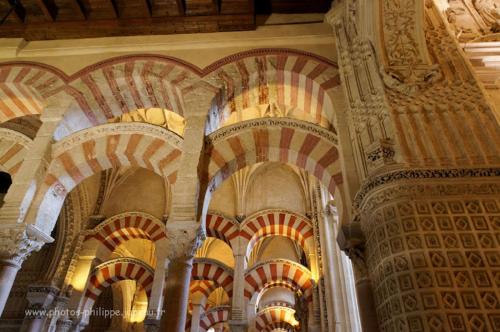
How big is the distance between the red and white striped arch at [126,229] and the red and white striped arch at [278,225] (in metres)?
1.82

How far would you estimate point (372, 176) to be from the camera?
2.83 m

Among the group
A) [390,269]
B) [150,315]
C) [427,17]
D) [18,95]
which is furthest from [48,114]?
[427,17]

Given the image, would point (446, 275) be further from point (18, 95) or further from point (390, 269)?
point (18, 95)

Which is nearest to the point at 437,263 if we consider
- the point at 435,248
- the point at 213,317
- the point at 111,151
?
the point at 435,248

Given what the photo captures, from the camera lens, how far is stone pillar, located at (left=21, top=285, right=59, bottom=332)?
20.1 feet

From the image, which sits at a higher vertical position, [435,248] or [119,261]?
[119,261]

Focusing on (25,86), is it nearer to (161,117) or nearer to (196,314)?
(161,117)

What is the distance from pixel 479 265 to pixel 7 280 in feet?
14.7

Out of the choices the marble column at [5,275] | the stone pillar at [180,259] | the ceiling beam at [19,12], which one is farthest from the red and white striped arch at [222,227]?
the ceiling beam at [19,12]

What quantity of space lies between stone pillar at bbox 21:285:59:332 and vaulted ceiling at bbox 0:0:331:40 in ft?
14.1

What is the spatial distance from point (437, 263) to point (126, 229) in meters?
6.56

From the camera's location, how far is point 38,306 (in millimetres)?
6355

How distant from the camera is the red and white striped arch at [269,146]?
4.52m

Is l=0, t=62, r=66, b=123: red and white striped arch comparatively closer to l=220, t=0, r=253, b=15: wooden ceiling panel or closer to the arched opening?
l=220, t=0, r=253, b=15: wooden ceiling panel
